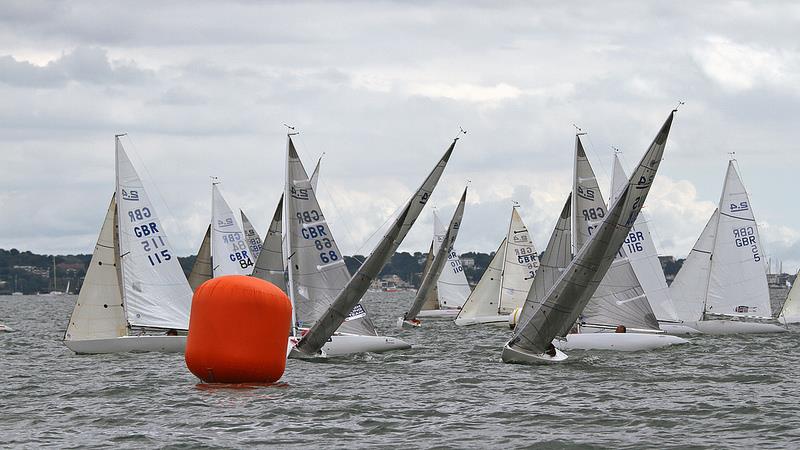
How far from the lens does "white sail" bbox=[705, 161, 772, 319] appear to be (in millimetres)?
45344

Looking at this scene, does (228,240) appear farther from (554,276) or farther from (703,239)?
(703,239)

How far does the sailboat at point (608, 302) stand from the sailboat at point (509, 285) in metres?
17.2

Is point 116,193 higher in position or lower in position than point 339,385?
higher

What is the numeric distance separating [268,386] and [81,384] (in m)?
4.73

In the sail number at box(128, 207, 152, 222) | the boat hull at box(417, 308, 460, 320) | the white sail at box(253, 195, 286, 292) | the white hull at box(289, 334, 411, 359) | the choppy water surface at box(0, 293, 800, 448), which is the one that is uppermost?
the sail number at box(128, 207, 152, 222)

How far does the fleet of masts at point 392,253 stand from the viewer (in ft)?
96.3

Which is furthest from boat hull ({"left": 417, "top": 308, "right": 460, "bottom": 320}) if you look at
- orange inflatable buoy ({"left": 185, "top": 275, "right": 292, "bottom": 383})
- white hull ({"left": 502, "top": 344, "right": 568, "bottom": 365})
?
orange inflatable buoy ({"left": 185, "top": 275, "right": 292, "bottom": 383})

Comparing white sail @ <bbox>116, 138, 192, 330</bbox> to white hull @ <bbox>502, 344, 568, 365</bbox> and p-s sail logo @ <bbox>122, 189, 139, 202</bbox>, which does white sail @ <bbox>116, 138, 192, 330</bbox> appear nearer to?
p-s sail logo @ <bbox>122, 189, 139, 202</bbox>

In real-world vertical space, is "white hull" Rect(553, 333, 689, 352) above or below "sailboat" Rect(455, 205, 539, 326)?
below

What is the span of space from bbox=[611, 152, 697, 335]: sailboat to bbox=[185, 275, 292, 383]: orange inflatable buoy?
2188 centimetres

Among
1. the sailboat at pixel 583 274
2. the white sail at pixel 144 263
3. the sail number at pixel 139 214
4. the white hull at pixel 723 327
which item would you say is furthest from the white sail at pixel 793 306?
the sail number at pixel 139 214

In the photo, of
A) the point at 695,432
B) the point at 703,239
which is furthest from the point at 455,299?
the point at 695,432

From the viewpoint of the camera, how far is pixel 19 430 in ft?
61.8

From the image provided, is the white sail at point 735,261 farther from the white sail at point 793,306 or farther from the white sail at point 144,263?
the white sail at point 144,263
